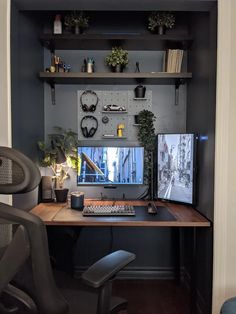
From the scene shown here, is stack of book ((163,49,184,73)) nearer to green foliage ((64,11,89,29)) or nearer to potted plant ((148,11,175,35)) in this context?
potted plant ((148,11,175,35))

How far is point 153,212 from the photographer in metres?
2.09

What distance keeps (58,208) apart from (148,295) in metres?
1.06

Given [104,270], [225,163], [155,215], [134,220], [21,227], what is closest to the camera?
[21,227]

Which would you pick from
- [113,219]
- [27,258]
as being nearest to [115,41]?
[113,219]

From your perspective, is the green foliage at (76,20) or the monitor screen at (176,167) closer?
the monitor screen at (176,167)

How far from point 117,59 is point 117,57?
2 cm

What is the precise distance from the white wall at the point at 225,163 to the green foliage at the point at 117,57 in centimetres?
89

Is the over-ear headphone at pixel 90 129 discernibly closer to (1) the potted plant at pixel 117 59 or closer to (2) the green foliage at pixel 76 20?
(1) the potted plant at pixel 117 59

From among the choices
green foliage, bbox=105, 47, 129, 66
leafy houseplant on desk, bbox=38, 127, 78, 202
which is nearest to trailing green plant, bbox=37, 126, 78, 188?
leafy houseplant on desk, bbox=38, 127, 78, 202

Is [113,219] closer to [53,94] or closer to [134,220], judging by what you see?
[134,220]

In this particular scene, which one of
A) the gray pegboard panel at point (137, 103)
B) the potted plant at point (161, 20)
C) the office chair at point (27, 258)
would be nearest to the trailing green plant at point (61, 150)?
the gray pegboard panel at point (137, 103)

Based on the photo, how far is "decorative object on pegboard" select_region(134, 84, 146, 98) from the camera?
262cm

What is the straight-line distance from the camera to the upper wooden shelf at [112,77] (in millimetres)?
2393

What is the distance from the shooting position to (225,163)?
70.8 inches
